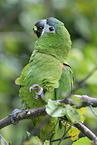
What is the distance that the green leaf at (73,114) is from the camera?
3.51 feet

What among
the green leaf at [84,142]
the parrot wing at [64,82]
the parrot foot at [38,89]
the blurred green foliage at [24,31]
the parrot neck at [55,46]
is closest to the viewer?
the green leaf at [84,142]

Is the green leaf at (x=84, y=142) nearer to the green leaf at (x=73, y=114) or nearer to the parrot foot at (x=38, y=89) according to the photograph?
the green leaf at (x=73, y=114)

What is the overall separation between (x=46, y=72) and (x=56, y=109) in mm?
509

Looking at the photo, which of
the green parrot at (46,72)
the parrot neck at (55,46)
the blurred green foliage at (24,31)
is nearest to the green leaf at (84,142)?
the green parrot at (46,72)

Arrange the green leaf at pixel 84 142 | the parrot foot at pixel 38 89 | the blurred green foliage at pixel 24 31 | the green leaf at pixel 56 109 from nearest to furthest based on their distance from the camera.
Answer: the green leaf at pixel 56 109 < the green leaf at pixel 84 142 < the parrot foot at pixel 38 89 < the blurred green foliage at pixel 24 31

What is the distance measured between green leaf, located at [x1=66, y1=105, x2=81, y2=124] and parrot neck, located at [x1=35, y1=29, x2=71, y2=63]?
62cm

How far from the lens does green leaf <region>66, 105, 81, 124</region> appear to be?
1.07 m

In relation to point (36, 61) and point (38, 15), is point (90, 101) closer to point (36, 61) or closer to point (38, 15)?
point (36, 61)

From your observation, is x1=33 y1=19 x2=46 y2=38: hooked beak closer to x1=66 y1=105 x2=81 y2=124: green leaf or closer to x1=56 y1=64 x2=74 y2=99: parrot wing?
x1=56 y1=64 x2=74 y2=99: parrot wing

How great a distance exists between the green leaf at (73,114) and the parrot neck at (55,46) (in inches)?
24.3

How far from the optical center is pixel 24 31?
336 centimetres

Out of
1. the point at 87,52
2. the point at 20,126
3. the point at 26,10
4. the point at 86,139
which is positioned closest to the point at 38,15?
the point at 26,10

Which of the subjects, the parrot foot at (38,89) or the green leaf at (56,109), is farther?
the parrot foot at (38,89)

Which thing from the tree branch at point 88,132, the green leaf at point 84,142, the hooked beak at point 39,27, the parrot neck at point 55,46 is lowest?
the green leaf at point 84,142
